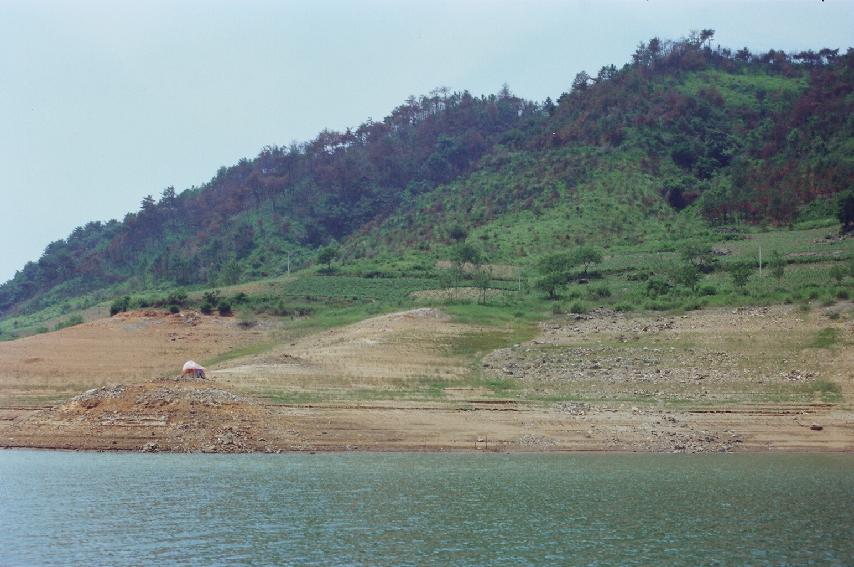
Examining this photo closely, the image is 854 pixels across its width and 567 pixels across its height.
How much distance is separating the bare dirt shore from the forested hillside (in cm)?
4540

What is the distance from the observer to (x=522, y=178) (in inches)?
5089

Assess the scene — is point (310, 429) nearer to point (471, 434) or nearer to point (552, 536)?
point (471, 434)

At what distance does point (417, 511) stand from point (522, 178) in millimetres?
106882

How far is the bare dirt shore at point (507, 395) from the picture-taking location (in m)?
40.4

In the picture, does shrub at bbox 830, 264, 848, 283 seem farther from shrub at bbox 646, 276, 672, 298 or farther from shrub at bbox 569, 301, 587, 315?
shrub at bbox 569, 301, 587, 315

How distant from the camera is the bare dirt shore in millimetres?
40406

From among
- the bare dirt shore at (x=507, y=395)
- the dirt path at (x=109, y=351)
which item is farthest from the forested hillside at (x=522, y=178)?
the bare dirt shore at (x=507, y=395)

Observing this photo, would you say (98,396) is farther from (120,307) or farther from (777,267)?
(777,267)

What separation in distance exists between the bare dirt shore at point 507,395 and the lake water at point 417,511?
351 cm

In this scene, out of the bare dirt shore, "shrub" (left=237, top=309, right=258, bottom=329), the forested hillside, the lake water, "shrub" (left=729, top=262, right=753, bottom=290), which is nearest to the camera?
the lake water

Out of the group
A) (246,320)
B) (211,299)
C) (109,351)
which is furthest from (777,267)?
(109,351)

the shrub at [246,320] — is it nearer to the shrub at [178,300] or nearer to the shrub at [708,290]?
the shrub at [178,300]

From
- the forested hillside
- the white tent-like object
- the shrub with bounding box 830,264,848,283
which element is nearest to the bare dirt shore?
the white tent-like object

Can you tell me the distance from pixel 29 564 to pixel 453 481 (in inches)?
605
